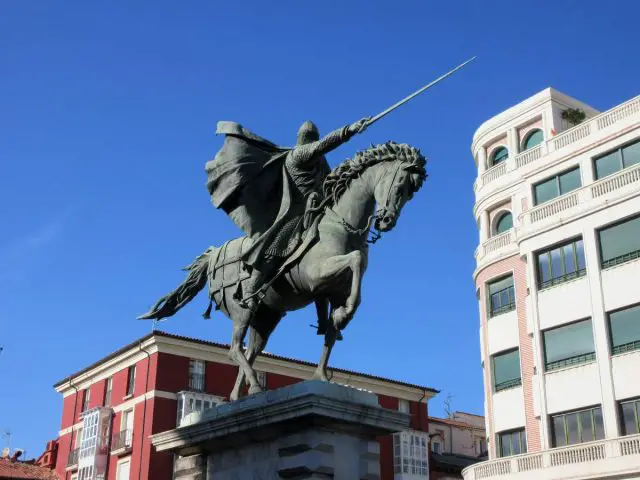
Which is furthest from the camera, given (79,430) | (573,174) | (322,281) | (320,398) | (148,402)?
(79,430)

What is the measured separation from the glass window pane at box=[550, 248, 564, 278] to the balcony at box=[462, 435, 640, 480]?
7.37 m

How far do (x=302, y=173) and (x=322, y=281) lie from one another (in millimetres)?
1858

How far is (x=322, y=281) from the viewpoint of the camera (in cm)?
1023

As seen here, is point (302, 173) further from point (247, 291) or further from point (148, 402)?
point (148, 402)

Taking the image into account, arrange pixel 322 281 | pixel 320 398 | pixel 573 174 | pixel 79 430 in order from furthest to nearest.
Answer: pixel 79 430
pixel 573 174
pixel 322 281
pixel 320 398

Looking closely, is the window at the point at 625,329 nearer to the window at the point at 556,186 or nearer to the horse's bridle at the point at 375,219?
the window at the point at 556,186

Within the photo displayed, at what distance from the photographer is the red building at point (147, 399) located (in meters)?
47.4

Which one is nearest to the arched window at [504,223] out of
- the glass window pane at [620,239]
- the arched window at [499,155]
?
the arched window at [499,155]

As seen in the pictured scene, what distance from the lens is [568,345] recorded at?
33.8m

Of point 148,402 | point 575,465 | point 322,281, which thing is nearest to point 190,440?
point 322,281

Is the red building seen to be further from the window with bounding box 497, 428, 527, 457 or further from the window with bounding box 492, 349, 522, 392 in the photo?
the window with bounding box 497, 428, 527, 457

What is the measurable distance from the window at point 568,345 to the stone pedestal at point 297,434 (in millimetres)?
24443

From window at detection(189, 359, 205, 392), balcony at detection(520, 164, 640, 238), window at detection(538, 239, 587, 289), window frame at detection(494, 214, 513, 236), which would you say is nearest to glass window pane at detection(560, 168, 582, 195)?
balcony at detection(520, 164, 640, 238)

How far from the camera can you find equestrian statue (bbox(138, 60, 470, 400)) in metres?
10.1
